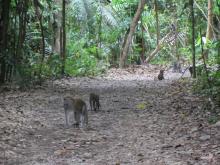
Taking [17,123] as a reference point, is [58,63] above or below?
above

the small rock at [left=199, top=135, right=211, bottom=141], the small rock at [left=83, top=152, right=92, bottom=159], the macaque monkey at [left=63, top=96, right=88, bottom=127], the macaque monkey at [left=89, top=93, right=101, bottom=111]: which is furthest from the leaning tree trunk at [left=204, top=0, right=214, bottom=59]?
the small rock at [left=83, top=152, right=92, bottom=159]

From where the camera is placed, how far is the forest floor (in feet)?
21.8

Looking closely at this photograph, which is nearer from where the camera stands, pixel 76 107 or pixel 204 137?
pixel 204 137

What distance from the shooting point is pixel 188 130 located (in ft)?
26.2

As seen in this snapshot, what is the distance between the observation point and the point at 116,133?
27.7 ft

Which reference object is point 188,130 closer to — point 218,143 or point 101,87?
point 218,143

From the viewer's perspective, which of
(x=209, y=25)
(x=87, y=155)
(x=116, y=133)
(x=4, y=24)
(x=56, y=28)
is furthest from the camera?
(x=56, y=28)

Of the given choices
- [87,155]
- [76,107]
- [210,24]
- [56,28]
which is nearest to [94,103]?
[76,107]

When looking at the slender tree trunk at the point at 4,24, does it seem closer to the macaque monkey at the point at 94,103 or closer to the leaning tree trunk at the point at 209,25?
the macaque monkey at the point at 94,103

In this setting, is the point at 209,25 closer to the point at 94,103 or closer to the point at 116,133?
the point at 94,103

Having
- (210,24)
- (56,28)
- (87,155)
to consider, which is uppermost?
(56,28)

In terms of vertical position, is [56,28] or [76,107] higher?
[56,28]

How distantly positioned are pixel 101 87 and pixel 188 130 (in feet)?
27.2

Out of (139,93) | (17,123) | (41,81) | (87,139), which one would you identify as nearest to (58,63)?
(41,81)
